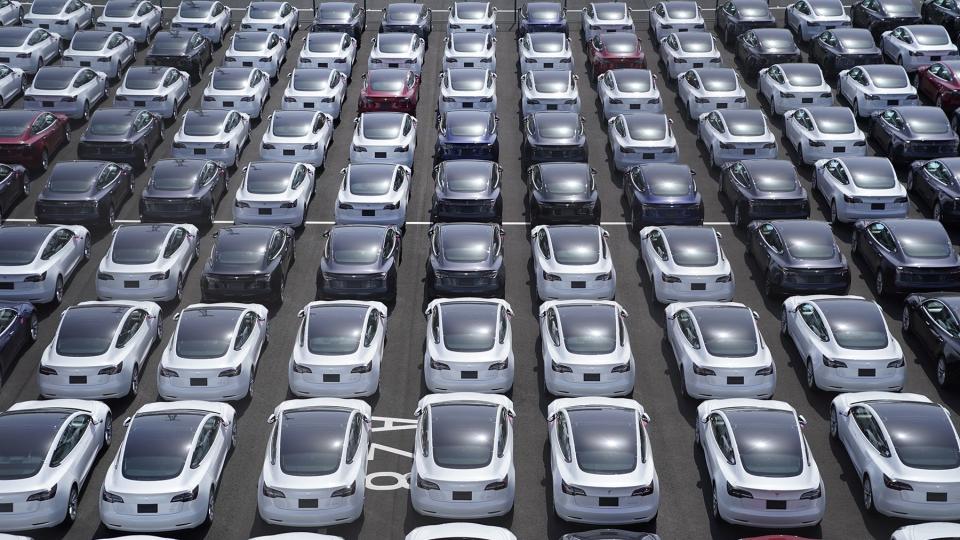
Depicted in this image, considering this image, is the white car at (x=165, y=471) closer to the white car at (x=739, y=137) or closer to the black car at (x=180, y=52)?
the white car at (x=739, y=137)

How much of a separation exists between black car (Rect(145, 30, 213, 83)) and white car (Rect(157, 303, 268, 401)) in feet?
61.0

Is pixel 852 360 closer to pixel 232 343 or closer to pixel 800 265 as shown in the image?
pixel 800 265

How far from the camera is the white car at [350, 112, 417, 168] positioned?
3250 centimetres

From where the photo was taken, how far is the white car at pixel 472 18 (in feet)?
145

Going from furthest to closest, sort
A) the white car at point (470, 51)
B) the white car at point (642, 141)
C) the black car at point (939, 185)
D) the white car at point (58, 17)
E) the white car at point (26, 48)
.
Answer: the white car at point (58, 17) < the white car at point (26, 48) < the white car at point (470, 51) < the white car at point (642, 141) < the black car at point (939, 185)

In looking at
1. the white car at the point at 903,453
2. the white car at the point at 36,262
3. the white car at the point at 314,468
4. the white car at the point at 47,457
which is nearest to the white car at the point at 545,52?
the white car at the point at 36,262

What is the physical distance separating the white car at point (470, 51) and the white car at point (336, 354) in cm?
1799

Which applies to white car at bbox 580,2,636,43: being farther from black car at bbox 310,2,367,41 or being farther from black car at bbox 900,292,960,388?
black car at bbox 900,292,960,388

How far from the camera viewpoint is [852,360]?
75.7ft

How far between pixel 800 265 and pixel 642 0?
2574 cm

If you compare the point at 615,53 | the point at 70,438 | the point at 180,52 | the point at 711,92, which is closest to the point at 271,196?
the point at 70,438

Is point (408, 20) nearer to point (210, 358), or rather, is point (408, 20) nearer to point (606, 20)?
point (606, 20)

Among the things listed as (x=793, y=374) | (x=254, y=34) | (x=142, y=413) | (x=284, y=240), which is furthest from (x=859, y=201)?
(x=254, y=34)

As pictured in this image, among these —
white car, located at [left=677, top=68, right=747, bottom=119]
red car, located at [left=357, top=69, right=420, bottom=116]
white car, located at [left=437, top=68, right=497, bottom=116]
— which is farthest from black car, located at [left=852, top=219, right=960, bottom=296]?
red car, located at [left=357, top=69, right=420, bottom=116]
